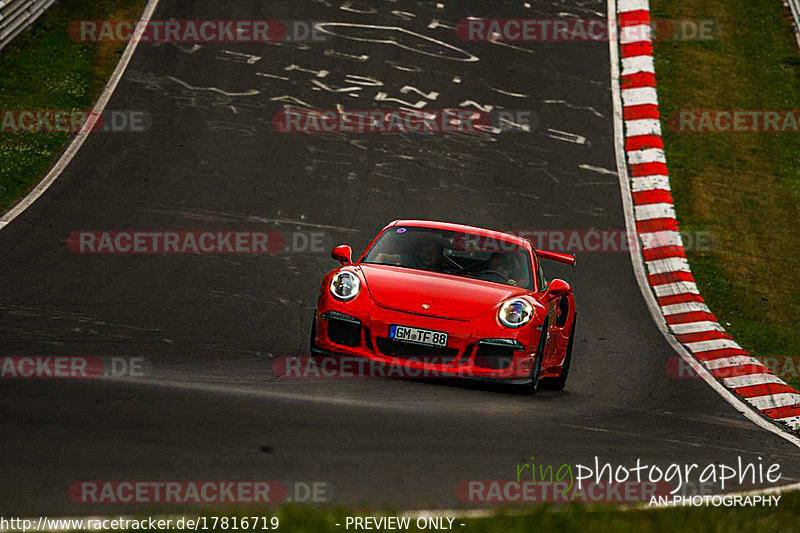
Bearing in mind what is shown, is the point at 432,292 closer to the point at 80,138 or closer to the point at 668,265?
the point at 668,265

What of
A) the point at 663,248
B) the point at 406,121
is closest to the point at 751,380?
the point at 663,248

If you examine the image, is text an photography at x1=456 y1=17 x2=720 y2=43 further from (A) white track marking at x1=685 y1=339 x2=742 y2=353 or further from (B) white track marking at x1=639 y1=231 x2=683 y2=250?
(A) white track marking at x1=685 y1=339 x2=742 y2=353

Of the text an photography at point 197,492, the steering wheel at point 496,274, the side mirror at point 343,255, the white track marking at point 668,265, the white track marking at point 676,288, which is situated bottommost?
the text an photography at point 197,492

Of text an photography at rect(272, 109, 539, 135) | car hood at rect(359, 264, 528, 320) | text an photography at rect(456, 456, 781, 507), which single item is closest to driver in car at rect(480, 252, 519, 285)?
car hood at rect(359, 264, 528, 320)

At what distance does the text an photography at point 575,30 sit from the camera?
72.5 feet

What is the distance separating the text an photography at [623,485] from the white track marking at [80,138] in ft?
28.4

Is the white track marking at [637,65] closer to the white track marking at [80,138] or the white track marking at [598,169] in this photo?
the white track marking at [598,169]

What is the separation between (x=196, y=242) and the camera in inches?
513

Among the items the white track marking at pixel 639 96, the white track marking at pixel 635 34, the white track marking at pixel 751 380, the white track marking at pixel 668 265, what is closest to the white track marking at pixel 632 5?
the white track marking at pixel 635 34

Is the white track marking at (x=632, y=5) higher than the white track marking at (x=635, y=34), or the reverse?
the white track marking at (x=632, y=5)

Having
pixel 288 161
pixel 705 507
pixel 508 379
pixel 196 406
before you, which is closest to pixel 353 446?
pixel 196 406

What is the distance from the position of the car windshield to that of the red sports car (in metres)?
0.01

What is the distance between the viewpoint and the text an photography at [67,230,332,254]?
12476 mm

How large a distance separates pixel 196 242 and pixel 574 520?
8.99 m
